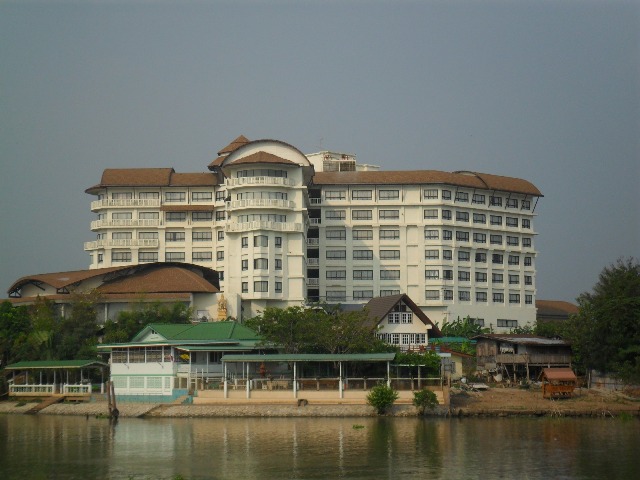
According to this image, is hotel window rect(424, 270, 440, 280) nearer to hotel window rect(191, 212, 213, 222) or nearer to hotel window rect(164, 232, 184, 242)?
hotel window rect(191, 212, 213, 222)

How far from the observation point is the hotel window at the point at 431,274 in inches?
3430

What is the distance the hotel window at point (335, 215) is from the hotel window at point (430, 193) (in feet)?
24.1

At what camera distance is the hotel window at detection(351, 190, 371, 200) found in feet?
289

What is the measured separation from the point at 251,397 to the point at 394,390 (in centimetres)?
775

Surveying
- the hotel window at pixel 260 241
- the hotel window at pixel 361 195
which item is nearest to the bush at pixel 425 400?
the hotel window at pixel 260 241

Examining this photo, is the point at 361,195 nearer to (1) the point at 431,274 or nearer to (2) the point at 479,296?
(1) the point at 431,274

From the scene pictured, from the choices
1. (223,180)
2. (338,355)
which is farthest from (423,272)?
(338,355)

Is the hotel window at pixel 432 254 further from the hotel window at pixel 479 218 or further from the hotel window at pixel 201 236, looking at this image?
the hotel window at pixel 201 236

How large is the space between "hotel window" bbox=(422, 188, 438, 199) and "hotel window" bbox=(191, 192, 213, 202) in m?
18.7

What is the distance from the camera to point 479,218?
90.7 meters

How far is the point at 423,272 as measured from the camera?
87312 millimetres

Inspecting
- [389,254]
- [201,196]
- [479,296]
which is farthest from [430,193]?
[201,196]

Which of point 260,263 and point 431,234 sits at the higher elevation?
point 431,234

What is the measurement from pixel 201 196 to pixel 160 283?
45.4ft
